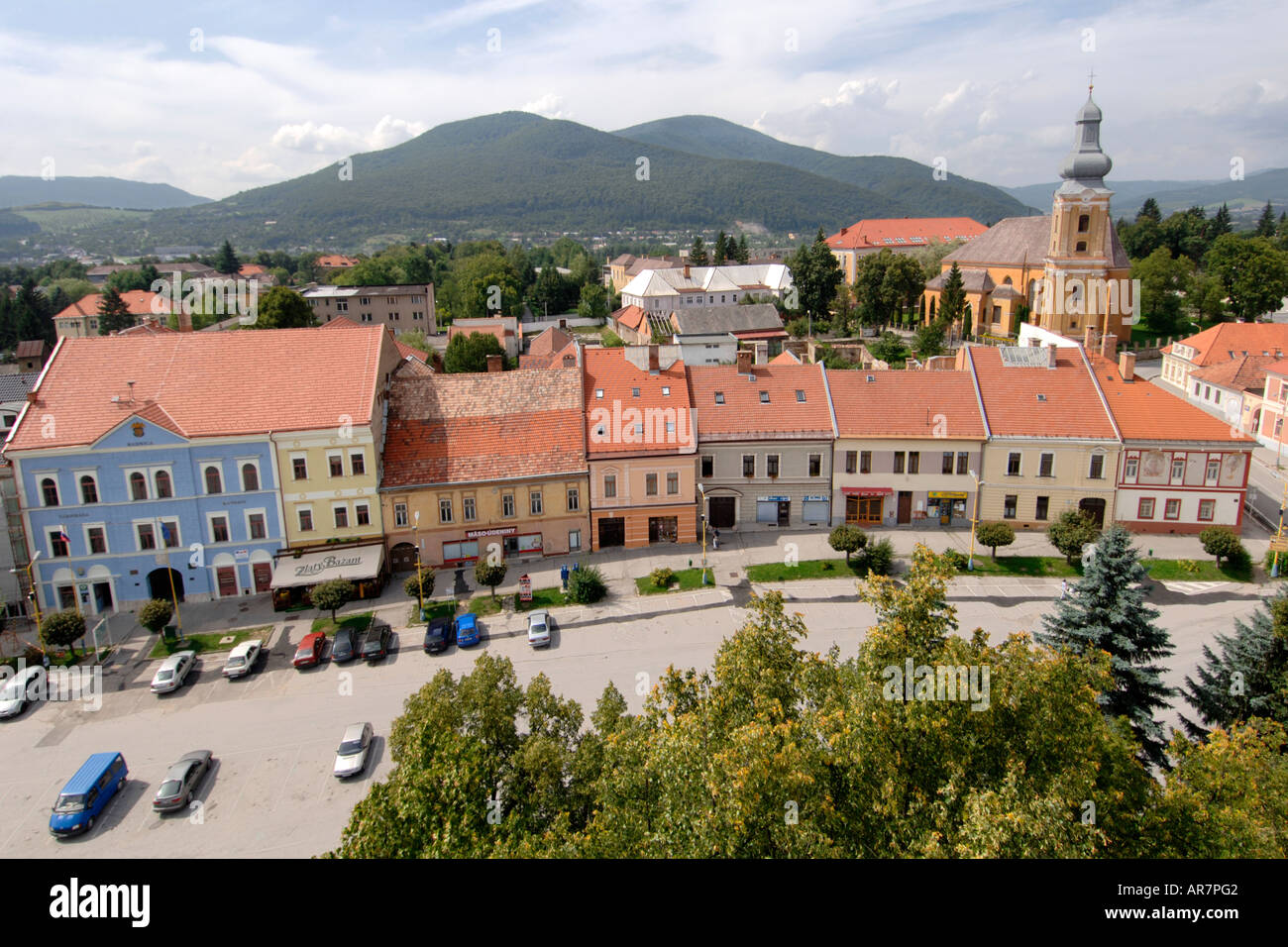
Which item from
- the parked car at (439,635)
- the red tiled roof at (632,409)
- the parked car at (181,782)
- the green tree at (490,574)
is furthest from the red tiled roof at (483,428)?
the parked car at (181,782)

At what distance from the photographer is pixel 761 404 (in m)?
44.6

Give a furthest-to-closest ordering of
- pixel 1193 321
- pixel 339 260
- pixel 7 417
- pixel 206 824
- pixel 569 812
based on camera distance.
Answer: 1. pixel 339 260
2. pixel 1193 321
3. pixel 7 417
4. pixel 206 824
5. pixel 569 812

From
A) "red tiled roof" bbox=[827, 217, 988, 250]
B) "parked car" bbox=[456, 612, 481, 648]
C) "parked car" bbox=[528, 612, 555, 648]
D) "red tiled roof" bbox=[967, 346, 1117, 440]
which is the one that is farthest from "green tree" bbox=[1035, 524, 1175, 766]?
"red tiled roof" bbox=[827, 217, 988, 250]

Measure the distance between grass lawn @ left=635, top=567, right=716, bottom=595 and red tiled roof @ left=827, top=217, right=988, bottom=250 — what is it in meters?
116

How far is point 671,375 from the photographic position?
148 feet

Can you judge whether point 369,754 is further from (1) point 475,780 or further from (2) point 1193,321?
(2) point 1193,321

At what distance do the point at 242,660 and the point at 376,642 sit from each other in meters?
4.88

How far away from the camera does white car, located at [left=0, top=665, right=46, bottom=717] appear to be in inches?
1150

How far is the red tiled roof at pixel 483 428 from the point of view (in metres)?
40.1

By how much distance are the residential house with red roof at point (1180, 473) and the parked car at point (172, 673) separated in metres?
42.5

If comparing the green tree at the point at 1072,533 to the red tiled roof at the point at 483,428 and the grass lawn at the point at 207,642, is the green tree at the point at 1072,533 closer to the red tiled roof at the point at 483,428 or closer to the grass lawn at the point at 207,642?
the red tiled roof at the point at 483,428

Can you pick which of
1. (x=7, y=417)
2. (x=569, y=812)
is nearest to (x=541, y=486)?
(x=569, y=812)

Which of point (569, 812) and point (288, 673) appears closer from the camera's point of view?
point (569, 812)
